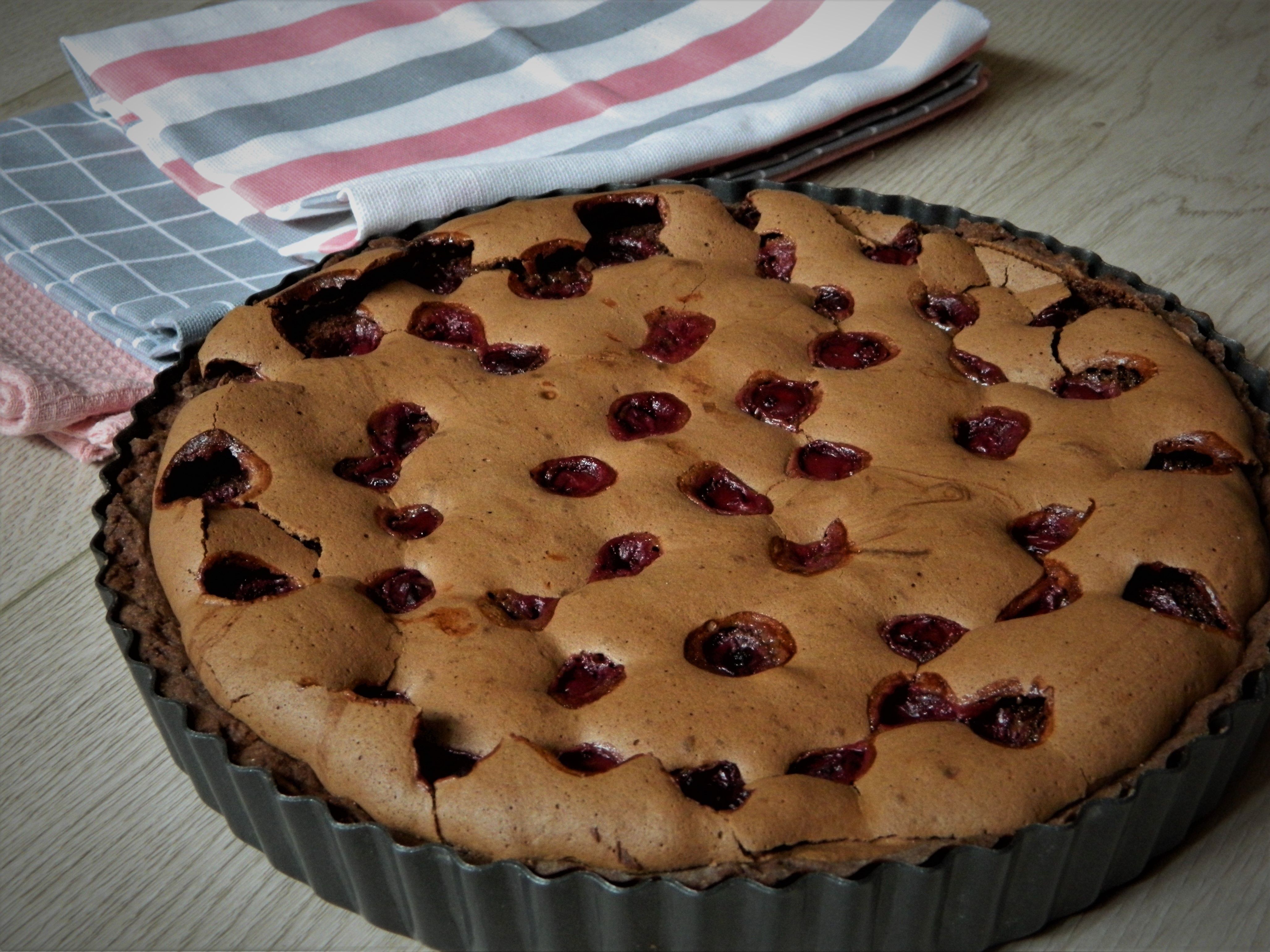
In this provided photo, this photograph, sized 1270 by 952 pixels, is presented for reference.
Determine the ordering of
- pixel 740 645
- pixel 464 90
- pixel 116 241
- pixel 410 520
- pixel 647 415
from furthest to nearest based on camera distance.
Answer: pixel 464 90 < pixel 116 241 < pixel 647 415 < pixel 410 520 < pixel 740 645

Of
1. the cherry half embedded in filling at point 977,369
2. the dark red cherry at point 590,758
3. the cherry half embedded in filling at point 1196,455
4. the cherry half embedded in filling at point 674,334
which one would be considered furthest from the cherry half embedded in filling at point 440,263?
the cherry half embedded in filling at point 1196,455

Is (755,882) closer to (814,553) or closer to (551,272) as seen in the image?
(814,553)

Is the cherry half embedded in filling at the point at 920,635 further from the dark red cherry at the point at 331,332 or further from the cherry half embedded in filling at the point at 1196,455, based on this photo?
the dark red cherry at the point at 331,332

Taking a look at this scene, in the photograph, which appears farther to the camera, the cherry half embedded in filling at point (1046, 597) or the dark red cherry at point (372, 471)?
the dark red cherry at point (372, 471)

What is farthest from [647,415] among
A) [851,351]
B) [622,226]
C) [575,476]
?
[622,226]

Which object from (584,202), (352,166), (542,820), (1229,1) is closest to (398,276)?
(584,202)

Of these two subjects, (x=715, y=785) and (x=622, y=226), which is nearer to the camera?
(x=715, y=785)

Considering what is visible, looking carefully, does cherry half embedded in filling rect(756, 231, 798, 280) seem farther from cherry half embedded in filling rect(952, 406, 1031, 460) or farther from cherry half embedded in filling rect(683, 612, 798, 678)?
cherry half embedded in filling rect(683, 612, 798, 678)
